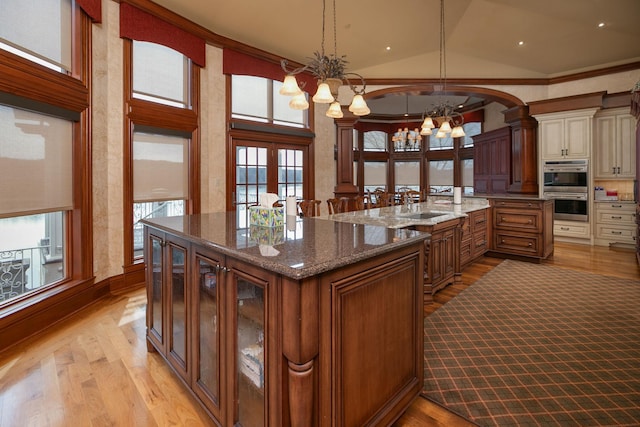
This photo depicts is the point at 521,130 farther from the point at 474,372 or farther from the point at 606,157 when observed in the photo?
the point at 474,372

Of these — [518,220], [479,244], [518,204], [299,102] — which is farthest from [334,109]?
[518,220]

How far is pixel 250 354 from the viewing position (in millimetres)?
1346

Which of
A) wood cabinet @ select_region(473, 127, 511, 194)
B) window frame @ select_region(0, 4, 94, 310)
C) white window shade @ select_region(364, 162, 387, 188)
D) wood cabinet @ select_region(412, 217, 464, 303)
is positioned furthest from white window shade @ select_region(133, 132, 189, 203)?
white window shade @ select_region(364, 162, 387, 188)

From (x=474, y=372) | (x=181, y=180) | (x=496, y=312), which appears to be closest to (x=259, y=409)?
(x=474, y=372)

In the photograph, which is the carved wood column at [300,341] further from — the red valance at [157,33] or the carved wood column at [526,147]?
the carved wood column at [526,147]

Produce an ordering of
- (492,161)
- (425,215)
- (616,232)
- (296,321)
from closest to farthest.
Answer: (296,321) < (425,215) < (616,232) < (492,161)

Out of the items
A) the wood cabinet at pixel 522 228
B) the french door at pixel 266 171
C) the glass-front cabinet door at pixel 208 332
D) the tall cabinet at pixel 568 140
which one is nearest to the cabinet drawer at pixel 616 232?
the tall cabinet at pixel 568 140

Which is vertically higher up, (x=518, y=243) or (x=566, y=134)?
(x=566, y=134)

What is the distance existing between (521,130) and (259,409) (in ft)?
25.5

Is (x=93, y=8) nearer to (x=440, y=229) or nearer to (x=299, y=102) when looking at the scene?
(x=299, y=102)

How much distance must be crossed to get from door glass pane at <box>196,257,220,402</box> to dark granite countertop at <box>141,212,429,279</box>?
16 centimetres

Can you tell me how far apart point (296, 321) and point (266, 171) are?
457 centimetres

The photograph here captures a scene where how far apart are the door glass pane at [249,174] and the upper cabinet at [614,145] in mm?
6270

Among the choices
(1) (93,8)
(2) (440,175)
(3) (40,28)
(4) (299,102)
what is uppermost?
(1) (93,8)
